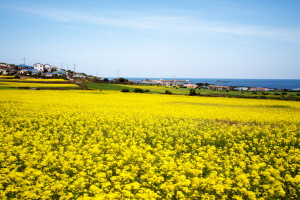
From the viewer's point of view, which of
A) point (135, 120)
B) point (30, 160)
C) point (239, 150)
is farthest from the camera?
point (135, 120)

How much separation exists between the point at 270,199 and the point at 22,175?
23.3 feet

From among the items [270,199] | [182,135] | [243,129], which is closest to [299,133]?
[243,129]

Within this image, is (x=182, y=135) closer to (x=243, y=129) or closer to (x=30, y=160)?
(x=243, y=129)

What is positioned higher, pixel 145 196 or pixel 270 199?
pixel 145 196

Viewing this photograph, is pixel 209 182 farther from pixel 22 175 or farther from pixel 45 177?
pixel 22 175

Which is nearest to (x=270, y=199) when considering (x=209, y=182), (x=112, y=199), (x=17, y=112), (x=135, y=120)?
(x=209, y=182)

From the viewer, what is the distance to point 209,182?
22.5ft

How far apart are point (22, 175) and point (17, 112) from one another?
47.0 feet

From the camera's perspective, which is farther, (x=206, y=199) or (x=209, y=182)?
(x=209, y=182)

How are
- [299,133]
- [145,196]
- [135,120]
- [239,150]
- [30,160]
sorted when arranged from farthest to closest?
[135,120], [299,133], [239,150], [30,160], [145,196]

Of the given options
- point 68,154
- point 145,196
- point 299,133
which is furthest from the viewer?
point 299,133

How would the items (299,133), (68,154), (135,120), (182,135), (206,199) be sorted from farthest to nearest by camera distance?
(135,120), (299,133), (182,135), (68,154), (206,199)

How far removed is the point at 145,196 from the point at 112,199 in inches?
31.0

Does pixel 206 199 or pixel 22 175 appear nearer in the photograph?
pixel 206 199
